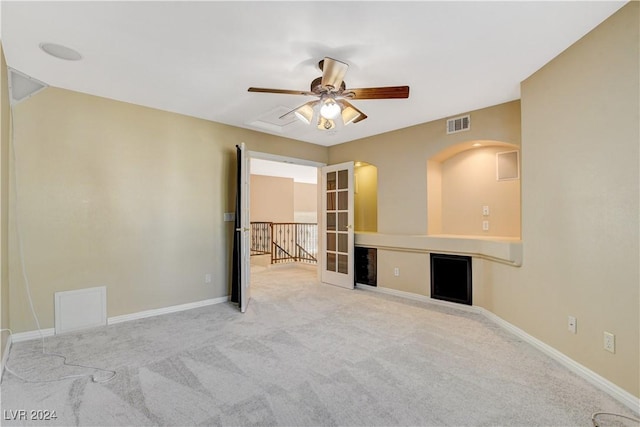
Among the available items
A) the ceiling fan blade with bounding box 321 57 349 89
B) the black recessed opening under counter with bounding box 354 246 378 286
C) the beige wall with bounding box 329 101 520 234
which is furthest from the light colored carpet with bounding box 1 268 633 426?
the ceiling fan blade with bounding box 321 57 349 89

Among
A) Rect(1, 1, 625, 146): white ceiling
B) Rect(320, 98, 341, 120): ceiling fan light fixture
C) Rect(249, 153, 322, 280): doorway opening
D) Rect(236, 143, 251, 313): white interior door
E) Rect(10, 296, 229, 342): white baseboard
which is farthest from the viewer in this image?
Rect(249, 153, 322, 280): doorway opening

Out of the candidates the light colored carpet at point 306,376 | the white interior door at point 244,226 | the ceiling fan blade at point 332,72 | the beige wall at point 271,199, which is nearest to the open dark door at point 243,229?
the white interior door at point 244,226

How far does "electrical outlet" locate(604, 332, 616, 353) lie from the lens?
6.75ft

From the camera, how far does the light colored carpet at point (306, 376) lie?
186 cm

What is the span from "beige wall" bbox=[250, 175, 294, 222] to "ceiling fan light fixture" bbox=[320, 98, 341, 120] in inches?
290

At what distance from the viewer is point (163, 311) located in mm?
3881

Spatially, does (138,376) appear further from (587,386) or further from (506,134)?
(506,134)

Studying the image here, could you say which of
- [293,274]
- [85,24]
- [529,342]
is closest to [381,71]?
[85,24]

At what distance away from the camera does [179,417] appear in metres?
1.83

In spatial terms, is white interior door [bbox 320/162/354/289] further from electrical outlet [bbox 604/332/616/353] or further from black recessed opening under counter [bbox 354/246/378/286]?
electrical outlet [bbox 604/332/616/353]

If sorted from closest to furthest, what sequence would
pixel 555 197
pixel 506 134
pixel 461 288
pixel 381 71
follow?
pixel 555 197 → pixel 381 71 → pixel 506 134 → pixel 461 288

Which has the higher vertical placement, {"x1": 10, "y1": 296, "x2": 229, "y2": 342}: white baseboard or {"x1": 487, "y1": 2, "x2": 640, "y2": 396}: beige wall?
A: {"x1": 487, "y1": 2, "x2": 640, "y2": 396}: beige wall

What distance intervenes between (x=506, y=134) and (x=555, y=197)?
136 cm

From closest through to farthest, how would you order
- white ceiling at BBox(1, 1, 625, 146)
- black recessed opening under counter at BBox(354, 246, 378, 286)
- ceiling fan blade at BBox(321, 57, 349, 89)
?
white ceiling at BBox(1, 1, 625, 146)
ceiling fan blade at BBox(321, 57, 349, 89)
black recessed opening under counter at BBox(354, 246, 378, 286)
